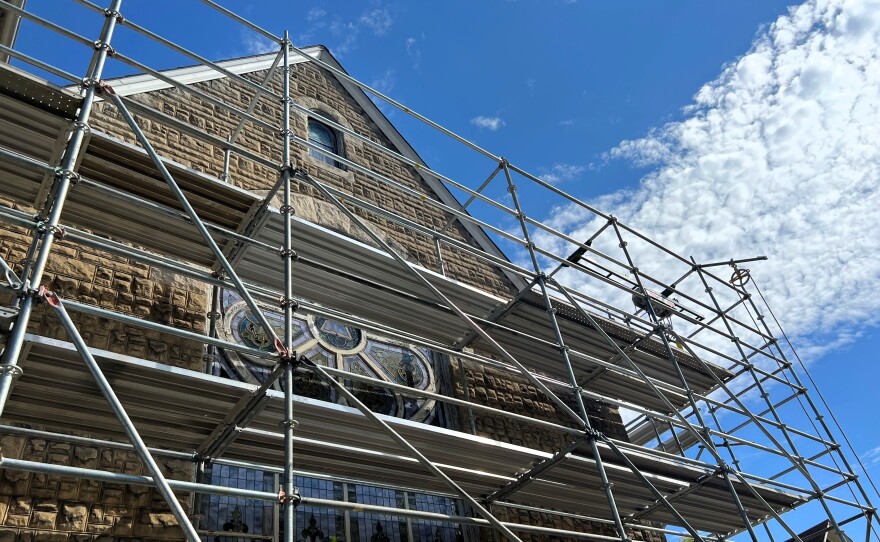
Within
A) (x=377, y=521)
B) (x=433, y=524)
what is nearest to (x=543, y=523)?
(x=433, y=524)

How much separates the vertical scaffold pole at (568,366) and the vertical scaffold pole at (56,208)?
181 inches

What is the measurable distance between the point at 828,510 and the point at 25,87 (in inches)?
387

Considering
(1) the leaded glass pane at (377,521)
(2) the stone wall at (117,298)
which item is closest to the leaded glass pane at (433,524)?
(1) the leaded glass pane at (377,521)

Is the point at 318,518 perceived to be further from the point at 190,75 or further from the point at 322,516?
the point at 190,75

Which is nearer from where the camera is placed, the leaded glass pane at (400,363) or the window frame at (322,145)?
the leaded glass pane at (400,363)

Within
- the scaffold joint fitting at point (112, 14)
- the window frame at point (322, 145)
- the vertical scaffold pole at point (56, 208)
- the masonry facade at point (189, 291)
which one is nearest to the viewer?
the vertical scaffold pole at point (56, 208)

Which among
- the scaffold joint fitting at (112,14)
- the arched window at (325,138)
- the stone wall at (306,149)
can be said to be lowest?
the scaffold joint fitting at (112,14)

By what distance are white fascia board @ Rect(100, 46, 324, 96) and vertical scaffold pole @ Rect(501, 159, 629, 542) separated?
4.25 metres

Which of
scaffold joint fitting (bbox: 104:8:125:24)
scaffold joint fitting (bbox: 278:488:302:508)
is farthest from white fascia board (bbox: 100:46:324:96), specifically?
scaffold joint fitting (bbox: 278:488:302:508)

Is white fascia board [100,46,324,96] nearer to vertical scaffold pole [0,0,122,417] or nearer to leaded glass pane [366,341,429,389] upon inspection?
vertical scaffold pole [0,0,122,417]

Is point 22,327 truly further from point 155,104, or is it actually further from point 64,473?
point 155,104

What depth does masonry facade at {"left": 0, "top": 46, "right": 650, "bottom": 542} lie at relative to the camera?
5352 mm

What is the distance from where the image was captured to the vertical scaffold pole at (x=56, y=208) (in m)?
3.65

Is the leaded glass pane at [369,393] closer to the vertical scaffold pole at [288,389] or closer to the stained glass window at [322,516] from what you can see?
the stained glass window at [322,516]
